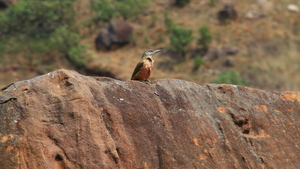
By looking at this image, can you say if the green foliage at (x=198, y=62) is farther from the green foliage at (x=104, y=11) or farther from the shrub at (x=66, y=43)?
the green foliage at (x=104, y=11)

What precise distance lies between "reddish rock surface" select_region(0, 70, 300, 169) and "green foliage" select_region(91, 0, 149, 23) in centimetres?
3282

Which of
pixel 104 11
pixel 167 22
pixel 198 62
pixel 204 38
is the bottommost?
pixel 198 62

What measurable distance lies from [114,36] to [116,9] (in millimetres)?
5282

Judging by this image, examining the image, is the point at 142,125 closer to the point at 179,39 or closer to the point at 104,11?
the point at 179,39

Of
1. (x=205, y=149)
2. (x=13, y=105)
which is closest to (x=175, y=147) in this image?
(x=205, y=149)

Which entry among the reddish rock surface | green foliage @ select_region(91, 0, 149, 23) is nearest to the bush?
green foliage @ select_region(91, 0, 149, 23)

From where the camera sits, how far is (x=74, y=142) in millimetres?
7496

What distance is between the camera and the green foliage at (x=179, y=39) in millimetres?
36062

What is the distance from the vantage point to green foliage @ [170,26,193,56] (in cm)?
3606

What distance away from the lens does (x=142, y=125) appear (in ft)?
27.0

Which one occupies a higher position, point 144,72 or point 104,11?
point 144,72

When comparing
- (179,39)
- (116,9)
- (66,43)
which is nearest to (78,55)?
(66,43)

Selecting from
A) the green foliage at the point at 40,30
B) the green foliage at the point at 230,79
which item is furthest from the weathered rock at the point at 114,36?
the green foliage at the point at 230,79

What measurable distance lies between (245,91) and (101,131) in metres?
3.66
